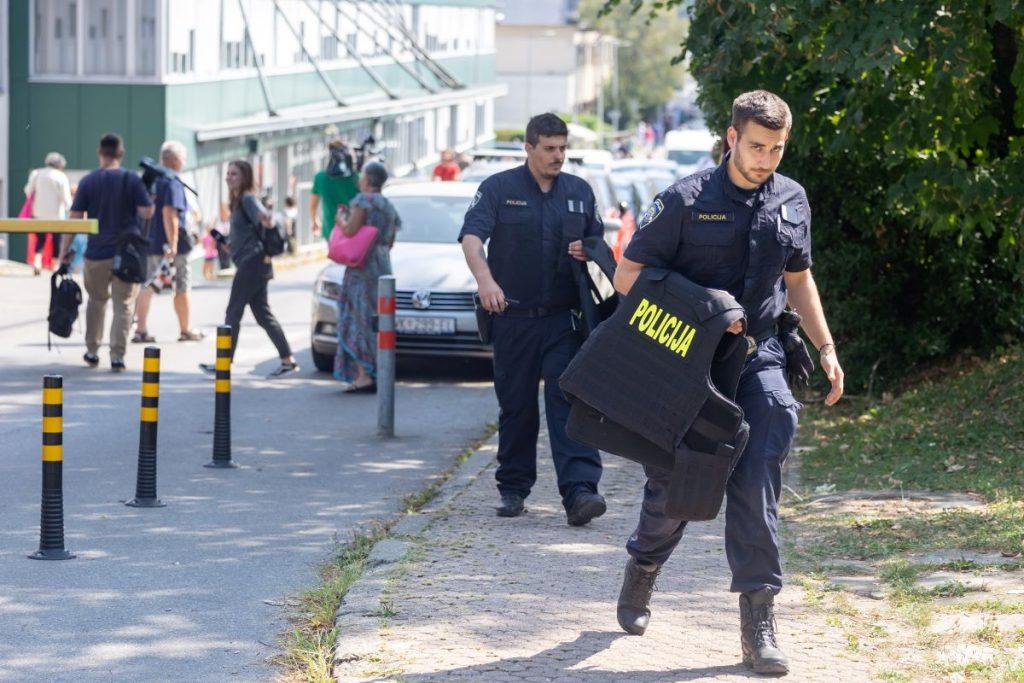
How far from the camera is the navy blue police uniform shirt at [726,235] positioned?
5.33 metres

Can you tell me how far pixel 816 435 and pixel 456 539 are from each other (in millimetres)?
4193

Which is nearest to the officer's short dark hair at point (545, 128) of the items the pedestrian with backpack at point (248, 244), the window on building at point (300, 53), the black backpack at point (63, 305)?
the pedestrian with backpack at point (248, 244)

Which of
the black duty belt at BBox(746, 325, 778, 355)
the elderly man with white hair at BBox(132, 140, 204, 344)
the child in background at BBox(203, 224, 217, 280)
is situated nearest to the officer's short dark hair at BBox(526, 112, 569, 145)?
the black duty belt at BBox(746, 325, 778, 355)

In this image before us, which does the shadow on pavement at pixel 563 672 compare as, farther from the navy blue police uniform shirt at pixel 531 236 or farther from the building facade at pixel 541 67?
the building facade at pixel 541 67

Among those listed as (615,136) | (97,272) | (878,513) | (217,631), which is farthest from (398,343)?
(615,136)

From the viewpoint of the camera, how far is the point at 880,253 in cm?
1209

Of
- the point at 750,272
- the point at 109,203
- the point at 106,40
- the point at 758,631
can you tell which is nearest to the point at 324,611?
the point at 758,631

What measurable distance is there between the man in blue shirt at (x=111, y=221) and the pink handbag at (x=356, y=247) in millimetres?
2089

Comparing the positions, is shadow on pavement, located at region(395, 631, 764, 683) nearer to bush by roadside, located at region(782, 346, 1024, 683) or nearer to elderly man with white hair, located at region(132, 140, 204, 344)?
bush by roadside, located at region(782, 346, 1024, 683)

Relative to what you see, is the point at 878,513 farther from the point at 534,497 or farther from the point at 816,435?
the point at 816,435

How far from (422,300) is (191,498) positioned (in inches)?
204

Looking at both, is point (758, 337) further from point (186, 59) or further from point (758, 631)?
point (186, 59)

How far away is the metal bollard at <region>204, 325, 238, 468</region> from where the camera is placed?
9.32 meters

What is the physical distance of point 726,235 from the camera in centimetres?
533
